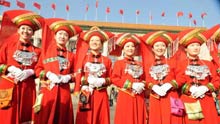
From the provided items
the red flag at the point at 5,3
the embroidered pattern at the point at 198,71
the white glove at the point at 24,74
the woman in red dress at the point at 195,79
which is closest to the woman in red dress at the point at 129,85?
the woman in red dress at the point at 195,79

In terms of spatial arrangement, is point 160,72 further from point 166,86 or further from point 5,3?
point 5,3

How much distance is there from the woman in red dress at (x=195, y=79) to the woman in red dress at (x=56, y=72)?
1816 mm

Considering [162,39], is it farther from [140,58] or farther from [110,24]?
[110,24]

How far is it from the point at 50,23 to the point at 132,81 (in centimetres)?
168

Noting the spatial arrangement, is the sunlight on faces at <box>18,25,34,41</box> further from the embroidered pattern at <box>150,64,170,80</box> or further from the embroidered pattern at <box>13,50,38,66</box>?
the embroidered pattern at <box>150,64,170,80</box>

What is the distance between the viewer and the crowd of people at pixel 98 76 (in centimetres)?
533

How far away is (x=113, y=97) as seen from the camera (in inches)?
713

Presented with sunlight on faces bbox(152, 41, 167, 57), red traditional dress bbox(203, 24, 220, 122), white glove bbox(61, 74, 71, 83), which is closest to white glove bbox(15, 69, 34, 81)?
white glove bbox(61, 74, 71, 83)

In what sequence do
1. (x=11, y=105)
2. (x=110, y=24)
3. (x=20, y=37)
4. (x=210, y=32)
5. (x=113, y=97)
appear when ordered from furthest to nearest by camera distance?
(x=110, y=24) < (x=113, y=97) < (x=210, y=32) < (x=20, y=37) < (x=11, y=105)

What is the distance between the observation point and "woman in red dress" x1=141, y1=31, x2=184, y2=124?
5.41m

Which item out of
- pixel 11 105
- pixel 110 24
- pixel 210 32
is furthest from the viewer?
pixel 110 24

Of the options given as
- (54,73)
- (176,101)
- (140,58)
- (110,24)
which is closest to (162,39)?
(140,58)

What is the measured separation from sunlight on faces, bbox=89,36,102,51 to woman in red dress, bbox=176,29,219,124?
1356 mm

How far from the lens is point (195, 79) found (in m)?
5.50
